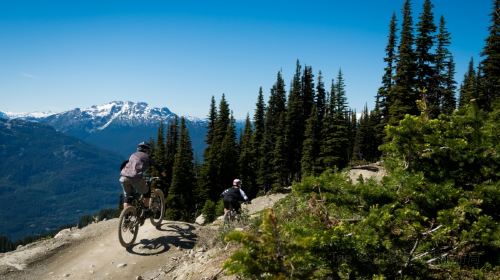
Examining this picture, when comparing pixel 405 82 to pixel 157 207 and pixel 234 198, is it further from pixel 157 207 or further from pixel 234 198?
pixel 157 207

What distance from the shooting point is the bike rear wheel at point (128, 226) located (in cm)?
1192

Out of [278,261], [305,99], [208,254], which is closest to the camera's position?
[278,261]

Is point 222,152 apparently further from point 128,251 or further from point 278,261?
point 278,261

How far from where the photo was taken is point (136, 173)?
12.0 meters

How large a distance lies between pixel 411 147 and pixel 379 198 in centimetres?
111

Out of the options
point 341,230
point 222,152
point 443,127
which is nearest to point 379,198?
point 341,230

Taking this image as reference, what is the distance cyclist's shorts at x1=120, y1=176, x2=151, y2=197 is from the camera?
1209 cm

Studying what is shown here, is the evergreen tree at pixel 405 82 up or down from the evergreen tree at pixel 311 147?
up

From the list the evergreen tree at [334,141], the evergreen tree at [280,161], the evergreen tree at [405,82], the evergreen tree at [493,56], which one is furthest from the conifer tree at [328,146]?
the evergreen tree at [493,56]

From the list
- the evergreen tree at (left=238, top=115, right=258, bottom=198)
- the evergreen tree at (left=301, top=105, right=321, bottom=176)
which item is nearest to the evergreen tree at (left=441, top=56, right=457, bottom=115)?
the evergreen tree at (left=301, top=105, right=321, bottom=176)

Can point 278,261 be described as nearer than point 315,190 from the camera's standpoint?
Yes

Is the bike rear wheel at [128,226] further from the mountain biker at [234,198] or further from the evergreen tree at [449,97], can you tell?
the evergreen tree at [449,97]

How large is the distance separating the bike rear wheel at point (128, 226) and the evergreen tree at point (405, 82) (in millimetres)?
29846

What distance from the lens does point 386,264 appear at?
5.72 meters
